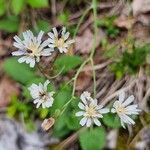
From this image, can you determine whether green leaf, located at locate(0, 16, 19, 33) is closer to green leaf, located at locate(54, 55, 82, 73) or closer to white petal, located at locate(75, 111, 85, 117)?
green leaf, located at locate(54, 55, 82, 73)

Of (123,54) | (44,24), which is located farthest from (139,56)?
(44,24)

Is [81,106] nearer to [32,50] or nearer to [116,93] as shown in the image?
[32,50]

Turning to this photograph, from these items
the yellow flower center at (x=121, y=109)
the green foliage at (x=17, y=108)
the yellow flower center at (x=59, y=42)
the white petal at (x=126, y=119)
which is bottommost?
the green foliage at (x=17, y=108)

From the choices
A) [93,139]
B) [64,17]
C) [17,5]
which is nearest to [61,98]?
[93,139]

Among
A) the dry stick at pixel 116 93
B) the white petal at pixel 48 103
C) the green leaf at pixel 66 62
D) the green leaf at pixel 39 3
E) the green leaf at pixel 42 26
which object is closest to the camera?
the white petal at pixel 48 103

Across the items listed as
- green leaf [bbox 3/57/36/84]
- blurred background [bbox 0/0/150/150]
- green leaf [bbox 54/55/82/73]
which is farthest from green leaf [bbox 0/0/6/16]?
green leaf [bbox 54/55/82/73]

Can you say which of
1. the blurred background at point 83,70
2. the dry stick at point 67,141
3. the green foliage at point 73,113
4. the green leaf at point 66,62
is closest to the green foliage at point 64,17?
the blurred background at point 83,70

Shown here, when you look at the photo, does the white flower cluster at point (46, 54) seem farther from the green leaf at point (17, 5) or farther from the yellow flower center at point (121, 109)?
the green leaf at point (17, 5)
